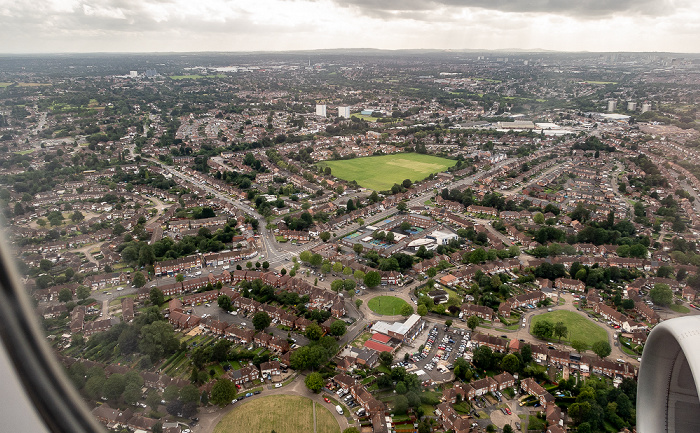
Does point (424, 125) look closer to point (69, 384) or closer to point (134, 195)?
point (134, 195)

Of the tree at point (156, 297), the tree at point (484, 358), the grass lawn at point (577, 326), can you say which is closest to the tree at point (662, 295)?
the grass lawn at point (577, 326)

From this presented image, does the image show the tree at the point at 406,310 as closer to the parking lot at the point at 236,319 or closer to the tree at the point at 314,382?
the parking lot at the point at 236,319

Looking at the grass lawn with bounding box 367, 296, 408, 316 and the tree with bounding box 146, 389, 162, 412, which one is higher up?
the tree with bounding box 146, 389, 162, 412

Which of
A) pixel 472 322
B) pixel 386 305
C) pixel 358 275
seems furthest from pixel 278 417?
pixel 358 275

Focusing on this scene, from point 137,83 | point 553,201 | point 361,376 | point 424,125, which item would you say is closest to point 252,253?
point 361,376

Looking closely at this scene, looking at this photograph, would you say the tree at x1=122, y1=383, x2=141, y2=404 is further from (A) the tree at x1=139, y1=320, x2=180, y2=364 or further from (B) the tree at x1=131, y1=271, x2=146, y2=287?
(B) the tree at x1=131, y1=271, x2=146, y2=287

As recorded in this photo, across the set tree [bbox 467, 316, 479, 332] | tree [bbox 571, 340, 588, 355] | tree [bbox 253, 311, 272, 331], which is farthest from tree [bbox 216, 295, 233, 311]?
tree [bbox 571, 340, 588, 355]
